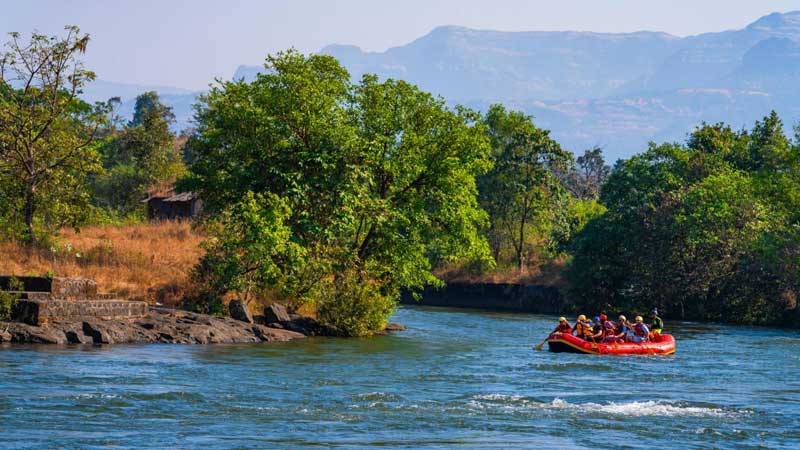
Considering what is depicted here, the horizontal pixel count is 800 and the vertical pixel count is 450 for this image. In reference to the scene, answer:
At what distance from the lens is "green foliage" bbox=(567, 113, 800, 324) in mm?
66438

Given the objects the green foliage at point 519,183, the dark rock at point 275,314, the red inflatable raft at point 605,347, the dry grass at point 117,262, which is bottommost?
the red inflatable raft at point 605,347

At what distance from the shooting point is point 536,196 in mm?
90250

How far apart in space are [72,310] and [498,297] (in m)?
52.2

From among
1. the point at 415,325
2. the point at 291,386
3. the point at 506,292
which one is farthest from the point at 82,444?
the point at 506,292

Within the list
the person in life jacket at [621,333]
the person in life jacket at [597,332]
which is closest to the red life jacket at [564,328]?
the person in life jacket at [597,332]

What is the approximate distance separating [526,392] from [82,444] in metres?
Result: 13.8

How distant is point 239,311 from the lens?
4534 cm

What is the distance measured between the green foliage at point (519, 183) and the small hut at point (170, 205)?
A: 26.5 meters

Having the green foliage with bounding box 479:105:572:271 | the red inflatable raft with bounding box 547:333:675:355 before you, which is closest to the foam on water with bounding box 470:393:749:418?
the red inflatable raft with bounding box 547:333:675:355

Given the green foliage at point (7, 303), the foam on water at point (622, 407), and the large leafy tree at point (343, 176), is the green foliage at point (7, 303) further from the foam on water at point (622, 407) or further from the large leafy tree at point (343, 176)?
the foam on water at point (622, 407)

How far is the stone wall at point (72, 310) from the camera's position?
37719mm

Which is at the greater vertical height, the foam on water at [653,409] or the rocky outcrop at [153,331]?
the rocky outcrop at [153,331]

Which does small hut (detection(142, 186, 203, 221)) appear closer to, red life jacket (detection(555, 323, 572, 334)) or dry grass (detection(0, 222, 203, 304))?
dry grass (detection(0, 222, 203, 304))

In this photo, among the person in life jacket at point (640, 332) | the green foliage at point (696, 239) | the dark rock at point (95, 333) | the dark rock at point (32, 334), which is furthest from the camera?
the green foliage at point (696, 239)
